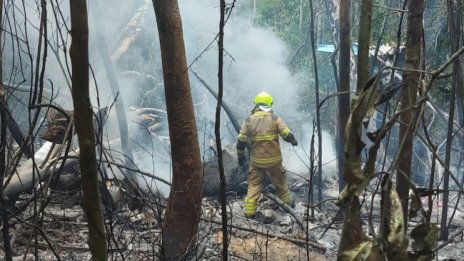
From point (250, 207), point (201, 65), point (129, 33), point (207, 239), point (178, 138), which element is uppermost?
point (129, 33)

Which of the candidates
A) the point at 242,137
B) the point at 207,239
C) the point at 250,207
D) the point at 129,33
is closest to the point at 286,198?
the point at 250,207

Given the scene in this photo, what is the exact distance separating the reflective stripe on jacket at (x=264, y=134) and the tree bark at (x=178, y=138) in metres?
3.56

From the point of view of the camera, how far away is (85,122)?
1805 millimetres

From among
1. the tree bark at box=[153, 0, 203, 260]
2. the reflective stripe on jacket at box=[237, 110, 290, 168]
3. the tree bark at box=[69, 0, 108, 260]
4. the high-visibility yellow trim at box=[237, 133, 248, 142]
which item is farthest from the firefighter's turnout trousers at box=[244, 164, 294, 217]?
the tree bark at box=[69, 0, 108, 260]

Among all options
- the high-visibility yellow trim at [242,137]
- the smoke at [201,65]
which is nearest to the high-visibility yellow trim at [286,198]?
the high-visibility yellow trim at [242,137]

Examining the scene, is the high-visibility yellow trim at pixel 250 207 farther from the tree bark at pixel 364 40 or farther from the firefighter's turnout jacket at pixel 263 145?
the tree bark at pixel 364 40

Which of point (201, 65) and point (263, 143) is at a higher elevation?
point (201, 65)

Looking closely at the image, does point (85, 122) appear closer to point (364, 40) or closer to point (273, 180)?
point (364, 40)

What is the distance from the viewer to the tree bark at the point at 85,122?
1.72m

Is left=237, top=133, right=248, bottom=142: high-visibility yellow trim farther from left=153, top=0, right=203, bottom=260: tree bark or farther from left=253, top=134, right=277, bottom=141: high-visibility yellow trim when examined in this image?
left=153, top=0, right=203, bottom=260: tree bark

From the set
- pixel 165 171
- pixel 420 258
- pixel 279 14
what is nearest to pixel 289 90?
pixel 279 14

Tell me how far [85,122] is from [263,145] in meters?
5.98

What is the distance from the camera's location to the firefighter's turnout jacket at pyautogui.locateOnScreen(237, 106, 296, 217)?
25.0ft

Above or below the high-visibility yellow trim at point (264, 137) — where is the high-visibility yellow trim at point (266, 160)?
below
